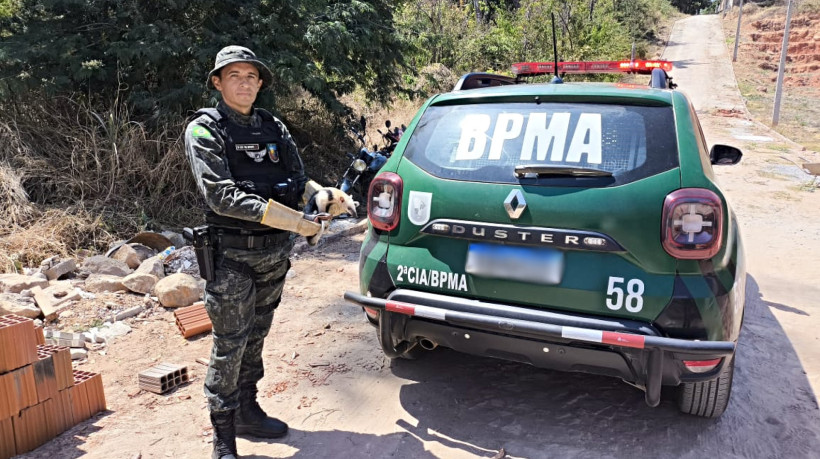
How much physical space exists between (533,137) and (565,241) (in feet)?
1.85

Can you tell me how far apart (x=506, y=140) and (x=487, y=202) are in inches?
14.1

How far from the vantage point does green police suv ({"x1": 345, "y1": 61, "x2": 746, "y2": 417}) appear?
231 centimetres

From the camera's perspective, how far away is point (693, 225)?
231 cm

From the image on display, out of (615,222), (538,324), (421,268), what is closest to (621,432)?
(538,324)

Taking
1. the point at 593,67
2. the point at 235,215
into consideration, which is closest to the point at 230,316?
the point at 235,215

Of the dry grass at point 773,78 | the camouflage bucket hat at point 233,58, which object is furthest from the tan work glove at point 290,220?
the dry grass at point 773,78

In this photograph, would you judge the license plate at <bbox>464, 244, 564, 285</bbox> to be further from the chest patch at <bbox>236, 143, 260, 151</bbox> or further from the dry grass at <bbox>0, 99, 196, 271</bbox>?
the dry grass at <bbox>0, 99, 196, 271</bbox>

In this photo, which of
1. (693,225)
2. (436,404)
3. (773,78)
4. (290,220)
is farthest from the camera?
(773,78)

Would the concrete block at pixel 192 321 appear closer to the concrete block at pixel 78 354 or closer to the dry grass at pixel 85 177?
the concrete block at pixel 78 354

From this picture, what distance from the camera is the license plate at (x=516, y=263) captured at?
8.13ft

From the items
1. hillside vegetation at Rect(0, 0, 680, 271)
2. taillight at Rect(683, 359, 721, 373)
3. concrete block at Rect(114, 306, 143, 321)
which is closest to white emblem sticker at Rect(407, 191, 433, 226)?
taillight at Rect(683, 359, 721, 373)

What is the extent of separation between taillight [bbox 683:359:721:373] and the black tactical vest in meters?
1.97

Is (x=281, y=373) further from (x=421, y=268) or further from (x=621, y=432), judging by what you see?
(x=621, y=432)

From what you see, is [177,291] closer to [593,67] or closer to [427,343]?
[427,343]
